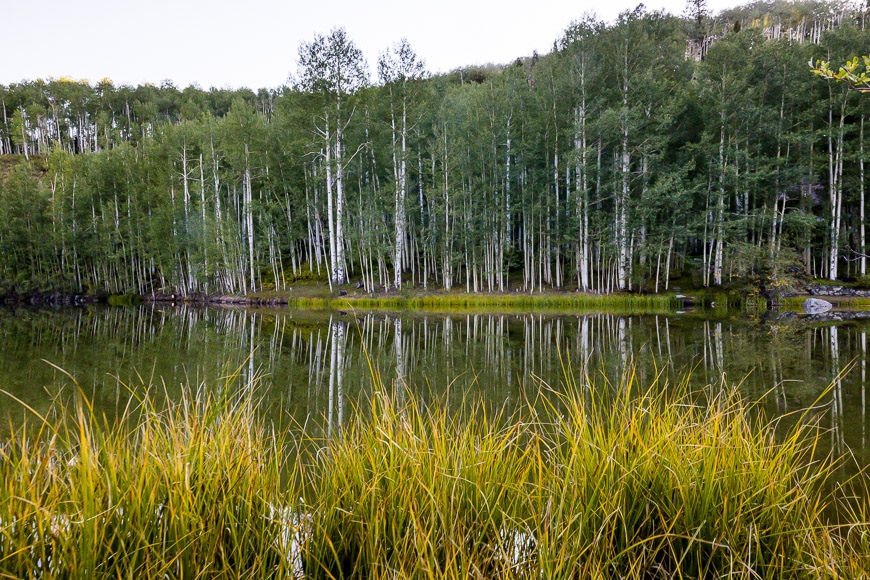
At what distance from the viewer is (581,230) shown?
79.6ft

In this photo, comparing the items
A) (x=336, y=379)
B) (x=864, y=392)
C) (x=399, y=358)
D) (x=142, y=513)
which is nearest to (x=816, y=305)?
(x=864, y=392)

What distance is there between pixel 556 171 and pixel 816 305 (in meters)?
12.5

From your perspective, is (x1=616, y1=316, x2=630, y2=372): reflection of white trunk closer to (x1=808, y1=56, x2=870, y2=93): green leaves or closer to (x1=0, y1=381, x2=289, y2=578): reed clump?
(x1=808, y1=56, x2=870, y2=93): green leaves

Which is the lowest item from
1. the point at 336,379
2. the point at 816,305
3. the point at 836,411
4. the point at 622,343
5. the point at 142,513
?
the point at 816,305

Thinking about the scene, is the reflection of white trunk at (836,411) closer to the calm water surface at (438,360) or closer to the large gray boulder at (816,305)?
the calm water surface at (438,360)

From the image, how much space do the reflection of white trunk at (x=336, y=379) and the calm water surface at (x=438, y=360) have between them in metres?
0.03

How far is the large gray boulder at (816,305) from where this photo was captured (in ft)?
62.6

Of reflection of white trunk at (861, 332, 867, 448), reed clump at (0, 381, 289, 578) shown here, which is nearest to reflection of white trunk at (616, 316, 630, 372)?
reflection of white trunk at (861, 332, 867, 448)

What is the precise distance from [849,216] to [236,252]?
1311 inches

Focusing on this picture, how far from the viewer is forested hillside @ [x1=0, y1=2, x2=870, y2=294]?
909 inches

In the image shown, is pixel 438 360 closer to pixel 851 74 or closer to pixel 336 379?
pixel 336 379

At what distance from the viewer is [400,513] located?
1.93 m

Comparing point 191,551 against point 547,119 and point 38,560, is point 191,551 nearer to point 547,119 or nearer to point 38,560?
point 38,560

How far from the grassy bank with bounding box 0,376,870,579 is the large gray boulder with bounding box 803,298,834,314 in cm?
2095
